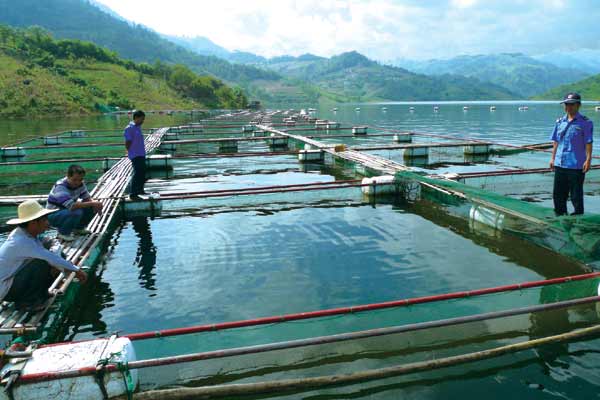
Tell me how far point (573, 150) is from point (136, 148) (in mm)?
10212

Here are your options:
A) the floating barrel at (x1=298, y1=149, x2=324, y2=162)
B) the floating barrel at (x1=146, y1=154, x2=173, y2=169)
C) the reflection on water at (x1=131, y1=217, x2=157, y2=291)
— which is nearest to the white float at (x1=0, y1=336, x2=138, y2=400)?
the reflection on water at (x1=131, y1=217, x2=157, y2=291)

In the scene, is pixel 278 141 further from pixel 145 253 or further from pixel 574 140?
pixel 574 140

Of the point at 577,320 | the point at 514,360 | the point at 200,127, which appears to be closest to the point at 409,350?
the point at 514,360

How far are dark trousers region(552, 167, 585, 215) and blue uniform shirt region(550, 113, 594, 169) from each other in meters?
0.15

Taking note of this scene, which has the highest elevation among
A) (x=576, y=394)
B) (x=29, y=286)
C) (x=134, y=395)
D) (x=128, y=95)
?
(x=128, y=95)

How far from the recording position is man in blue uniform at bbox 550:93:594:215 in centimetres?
833

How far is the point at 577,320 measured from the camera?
252 inches

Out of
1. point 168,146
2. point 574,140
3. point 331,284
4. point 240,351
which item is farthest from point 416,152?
point 240,351

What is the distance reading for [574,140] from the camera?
843cm

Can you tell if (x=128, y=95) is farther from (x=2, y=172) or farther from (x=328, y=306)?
(x=328, y=306)

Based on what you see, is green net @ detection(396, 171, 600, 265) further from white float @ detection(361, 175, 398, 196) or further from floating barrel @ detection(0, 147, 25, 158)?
floating barrel @ detection(0, 147, 25, 158)

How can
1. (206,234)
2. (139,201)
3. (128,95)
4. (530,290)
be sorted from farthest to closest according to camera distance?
1. (128,95)
2. (139,201)
3. (206,234)
4. (530,290)

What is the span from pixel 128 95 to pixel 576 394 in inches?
4125

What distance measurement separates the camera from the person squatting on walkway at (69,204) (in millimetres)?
8547
